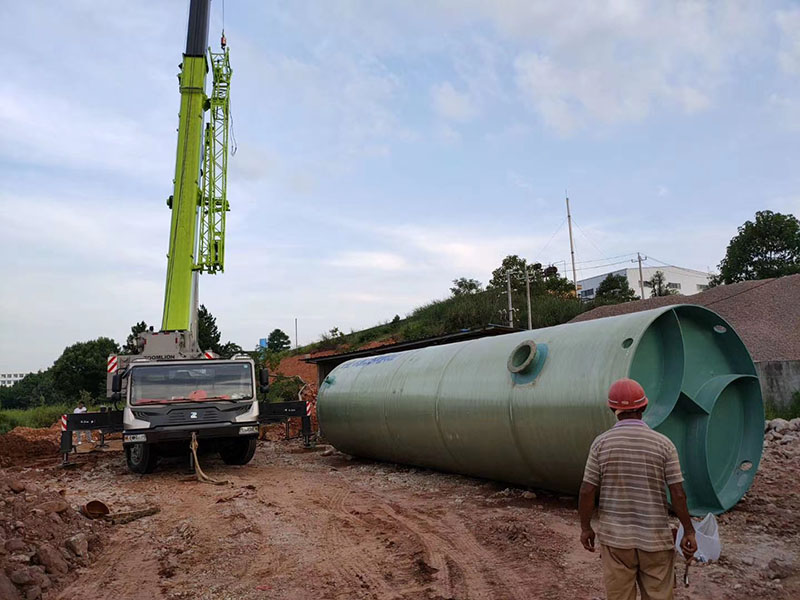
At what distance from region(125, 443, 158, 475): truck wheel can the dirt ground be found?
1.27 meters

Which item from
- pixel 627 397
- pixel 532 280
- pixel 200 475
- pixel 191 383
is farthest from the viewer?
pixel 532 280

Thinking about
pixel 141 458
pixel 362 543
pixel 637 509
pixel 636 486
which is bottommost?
pixel 362 543

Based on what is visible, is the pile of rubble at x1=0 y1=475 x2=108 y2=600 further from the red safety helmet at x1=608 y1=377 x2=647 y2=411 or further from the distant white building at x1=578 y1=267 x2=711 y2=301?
the distant white building at x1=578 y1=267 x2=711 y2=301

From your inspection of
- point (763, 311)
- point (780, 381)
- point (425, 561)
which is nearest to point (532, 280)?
point (763, 311)

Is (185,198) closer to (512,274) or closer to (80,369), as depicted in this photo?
(512,274)

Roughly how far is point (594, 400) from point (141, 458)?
865 centimetres

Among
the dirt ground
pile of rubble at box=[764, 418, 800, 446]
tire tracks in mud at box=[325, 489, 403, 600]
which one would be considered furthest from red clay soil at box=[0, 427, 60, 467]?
pile of rubble at box=[764, 418, 800, 446]

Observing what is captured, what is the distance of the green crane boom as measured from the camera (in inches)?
545

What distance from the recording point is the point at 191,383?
39.3ft

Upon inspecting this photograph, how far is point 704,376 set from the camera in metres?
7.63

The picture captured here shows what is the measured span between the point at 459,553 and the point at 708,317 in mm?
4297

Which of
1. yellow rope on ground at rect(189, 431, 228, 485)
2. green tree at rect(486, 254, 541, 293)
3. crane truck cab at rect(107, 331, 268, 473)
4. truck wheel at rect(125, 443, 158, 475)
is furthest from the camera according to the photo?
green tree at rect(486, 254, 541, 293)

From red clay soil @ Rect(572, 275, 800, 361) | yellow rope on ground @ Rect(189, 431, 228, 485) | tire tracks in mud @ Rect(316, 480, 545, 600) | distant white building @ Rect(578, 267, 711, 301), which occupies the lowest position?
tire tracks in mud @ Rect(316, 480, 545, 600)

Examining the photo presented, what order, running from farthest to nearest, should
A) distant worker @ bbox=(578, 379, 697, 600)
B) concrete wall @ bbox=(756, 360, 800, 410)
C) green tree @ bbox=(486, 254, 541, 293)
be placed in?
green tree @ bbox=(486, 254, 541, 293), concrete wall @ bbox=(756, 360, 800, 410), distant worker @ bbox=(578, 379, 697, 600)
